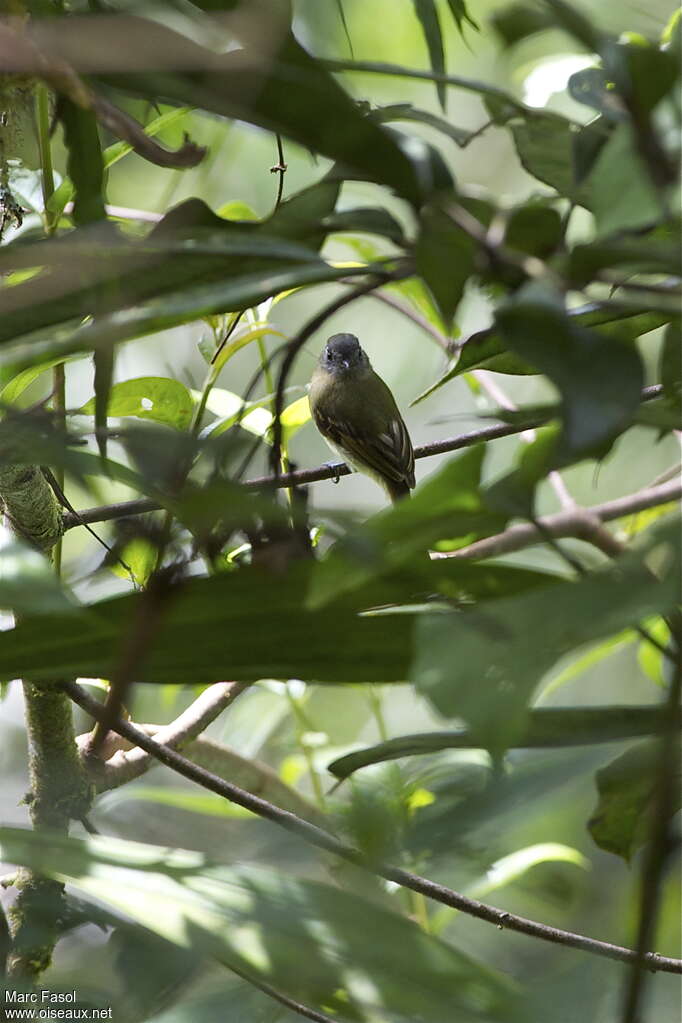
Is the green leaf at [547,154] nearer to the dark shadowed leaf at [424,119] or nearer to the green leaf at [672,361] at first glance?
the dark shadowed leaf at [424,119]

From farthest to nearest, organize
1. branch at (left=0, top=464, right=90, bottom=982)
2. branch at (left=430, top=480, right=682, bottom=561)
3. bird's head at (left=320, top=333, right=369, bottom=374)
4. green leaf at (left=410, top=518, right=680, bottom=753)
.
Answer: bird's head at (left=320, top=333, right=369, bottom=374)
branch at (left=430, top=480, right=682, bottom=561)
branch at (left=0, top=464, right=90, bottom=982)
green leaf at (left=410, top=518, right=680, bottom=753)

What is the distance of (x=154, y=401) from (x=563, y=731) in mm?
576

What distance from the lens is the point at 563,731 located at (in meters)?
0.43

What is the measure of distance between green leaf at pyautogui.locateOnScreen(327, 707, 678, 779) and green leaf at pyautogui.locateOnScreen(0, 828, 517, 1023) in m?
0.07

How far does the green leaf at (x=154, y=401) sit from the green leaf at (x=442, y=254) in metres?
0.49

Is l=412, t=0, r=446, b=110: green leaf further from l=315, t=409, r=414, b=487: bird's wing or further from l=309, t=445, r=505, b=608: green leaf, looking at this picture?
l=315, t=409, r=414, b=487: bird's wing

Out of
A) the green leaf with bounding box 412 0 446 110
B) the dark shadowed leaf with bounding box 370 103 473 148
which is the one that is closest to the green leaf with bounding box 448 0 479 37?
the green leaf with bounding box 412 0 446 110

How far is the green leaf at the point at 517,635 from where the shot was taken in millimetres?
315

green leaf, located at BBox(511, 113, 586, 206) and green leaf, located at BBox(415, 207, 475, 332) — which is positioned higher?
green leaf, located at BBox(511, 113, 586, 206)

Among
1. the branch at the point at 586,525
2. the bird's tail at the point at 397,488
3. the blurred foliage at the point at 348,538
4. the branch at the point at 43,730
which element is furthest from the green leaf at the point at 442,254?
the bird's tail at the point at 397,488

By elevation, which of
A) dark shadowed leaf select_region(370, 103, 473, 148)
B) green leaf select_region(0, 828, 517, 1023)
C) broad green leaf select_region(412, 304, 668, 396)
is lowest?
green leaf select_region(0, 828, 517, 1023)

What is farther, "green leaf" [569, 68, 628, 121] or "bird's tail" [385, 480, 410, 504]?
"bird's tail" [385, 480, 410, 504]

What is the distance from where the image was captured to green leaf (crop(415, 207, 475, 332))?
1.37ft

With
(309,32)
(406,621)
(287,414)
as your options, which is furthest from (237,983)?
(309,32)
